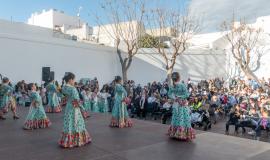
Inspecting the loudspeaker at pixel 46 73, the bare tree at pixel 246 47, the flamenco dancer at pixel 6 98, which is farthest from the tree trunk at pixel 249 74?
the flamenco dancer at pixel 6 98

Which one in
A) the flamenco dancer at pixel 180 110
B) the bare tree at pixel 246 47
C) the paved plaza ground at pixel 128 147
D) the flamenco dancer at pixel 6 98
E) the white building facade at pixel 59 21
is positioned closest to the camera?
the paved plaza ground at pixel 128 147

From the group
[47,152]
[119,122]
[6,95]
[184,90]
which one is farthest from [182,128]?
[6,95]

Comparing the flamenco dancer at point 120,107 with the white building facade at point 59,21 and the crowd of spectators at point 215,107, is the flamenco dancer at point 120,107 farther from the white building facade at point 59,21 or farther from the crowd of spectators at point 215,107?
the white building facade at point 59,21

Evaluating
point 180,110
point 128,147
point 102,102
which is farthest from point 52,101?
point 180,110

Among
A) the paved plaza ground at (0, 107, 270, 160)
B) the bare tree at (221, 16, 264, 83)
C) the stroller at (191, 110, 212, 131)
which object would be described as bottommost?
the paved plaza ground at (0, 107, 270, 160)

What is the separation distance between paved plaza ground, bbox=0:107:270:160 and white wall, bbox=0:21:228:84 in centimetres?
855

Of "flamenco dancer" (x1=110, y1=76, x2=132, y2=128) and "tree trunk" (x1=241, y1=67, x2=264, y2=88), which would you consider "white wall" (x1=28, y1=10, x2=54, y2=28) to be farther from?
"flamenco dancer" (x1=110, y1=76, x2=132, y2=128)

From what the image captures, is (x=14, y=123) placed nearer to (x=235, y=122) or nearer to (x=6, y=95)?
(x=6, y=95)

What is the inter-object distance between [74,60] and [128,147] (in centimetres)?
1318

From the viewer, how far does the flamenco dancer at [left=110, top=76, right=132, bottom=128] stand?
8.41m

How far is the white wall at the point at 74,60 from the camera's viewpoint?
52.6 feet

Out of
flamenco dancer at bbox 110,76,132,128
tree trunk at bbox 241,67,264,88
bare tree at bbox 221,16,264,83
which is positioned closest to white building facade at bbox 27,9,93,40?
bare tree at bbox 221,16,264,83

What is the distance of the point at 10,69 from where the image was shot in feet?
51.8

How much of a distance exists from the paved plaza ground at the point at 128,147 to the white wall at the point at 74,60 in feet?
28.0
